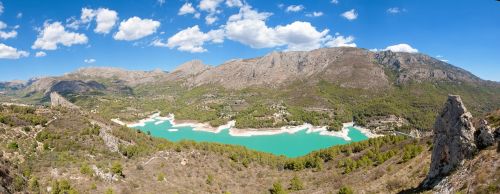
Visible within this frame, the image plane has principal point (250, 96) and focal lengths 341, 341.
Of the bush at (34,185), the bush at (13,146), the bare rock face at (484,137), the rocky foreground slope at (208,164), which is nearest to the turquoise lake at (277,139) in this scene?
the rocky foreground slope at (208,164)

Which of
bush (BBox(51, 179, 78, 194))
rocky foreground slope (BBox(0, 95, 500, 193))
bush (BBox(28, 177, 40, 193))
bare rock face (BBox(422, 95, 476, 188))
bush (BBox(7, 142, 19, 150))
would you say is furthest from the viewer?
bush (BBox(7, 142, 19, 150))

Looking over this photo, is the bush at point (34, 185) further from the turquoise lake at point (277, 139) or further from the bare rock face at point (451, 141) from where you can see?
the turquoise lake at point (277, 139)

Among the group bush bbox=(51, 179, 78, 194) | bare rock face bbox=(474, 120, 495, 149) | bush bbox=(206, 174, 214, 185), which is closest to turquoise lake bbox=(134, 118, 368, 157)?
bush bbox=(206, 174, 214, 185)

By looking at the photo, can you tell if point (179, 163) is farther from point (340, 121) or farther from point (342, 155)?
point (340, 121)

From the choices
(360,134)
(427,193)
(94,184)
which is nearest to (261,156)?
(94,184)

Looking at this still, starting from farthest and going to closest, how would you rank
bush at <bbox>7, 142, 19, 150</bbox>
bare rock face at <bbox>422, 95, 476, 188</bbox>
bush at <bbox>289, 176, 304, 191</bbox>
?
1. bush at <bbox>289, 176, 304, 191</bbox>
2. bush at <bbox>7, 142, 19, 150</bbox>
3. bare rock face at <bbox>422, 95, 476, 188</bbox>

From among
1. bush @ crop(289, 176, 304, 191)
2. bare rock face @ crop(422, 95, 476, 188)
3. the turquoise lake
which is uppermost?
bare rock face @ crop(422, 95, 476, 188)

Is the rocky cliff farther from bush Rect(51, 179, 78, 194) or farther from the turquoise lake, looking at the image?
the turquoise lake
